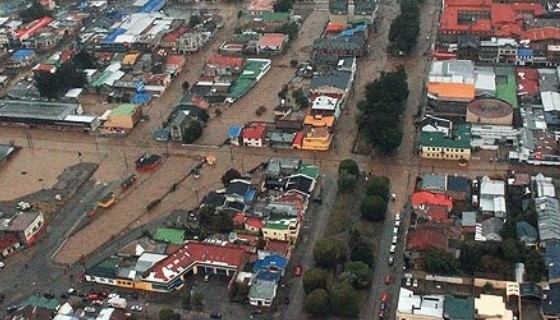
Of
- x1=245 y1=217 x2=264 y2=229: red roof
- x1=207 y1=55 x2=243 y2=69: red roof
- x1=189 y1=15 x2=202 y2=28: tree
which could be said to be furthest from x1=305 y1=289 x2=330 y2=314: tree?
x1=189 y1=15 x2=202 y2=28: tree

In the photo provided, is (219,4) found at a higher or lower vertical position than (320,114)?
higher

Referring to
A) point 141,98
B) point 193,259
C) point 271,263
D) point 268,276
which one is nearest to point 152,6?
point 141,98

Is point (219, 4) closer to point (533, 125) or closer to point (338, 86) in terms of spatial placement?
point (338, 86)

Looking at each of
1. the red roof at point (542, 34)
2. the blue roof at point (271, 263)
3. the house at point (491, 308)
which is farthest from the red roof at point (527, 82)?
the blue roof at point (271, 263)

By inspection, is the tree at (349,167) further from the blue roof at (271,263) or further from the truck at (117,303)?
the truck at (117,303)

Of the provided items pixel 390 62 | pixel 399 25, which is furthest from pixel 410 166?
pixel 399 25

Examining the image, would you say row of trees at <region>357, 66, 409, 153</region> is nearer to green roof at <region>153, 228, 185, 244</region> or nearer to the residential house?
the residential house

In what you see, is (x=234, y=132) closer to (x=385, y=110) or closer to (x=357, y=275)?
(x=385, y=110)
